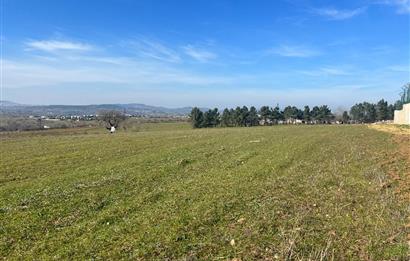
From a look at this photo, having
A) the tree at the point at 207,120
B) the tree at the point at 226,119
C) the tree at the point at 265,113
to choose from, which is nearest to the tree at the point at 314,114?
the tree at the point at 265,113

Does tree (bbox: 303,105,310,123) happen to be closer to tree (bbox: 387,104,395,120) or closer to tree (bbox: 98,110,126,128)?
tree (bbox: 387,104,395,120)

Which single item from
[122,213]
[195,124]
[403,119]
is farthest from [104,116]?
[122,213]

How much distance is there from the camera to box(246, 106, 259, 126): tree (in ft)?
510

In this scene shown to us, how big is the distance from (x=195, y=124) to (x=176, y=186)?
130m

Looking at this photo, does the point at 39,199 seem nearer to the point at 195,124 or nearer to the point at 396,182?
the point at 396,182

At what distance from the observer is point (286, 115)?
170 m

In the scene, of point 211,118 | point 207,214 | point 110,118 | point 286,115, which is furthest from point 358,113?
point 207,214

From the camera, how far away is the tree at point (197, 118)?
5694 inches

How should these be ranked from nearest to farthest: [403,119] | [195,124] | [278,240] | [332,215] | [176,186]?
[278,240] < [332,215] < [176,186] < [403,119] < [195,124]

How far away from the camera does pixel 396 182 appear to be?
15977 millimetres

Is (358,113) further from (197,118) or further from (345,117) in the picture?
(197,118)

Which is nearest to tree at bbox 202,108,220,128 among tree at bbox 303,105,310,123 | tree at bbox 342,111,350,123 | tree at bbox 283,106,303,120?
tree at bbox 283,106,303,120

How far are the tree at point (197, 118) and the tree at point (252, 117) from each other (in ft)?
62.4

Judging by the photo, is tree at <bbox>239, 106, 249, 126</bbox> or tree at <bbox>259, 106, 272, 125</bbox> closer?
tree at <bbox>239, 106, 249, 126</bbox>
